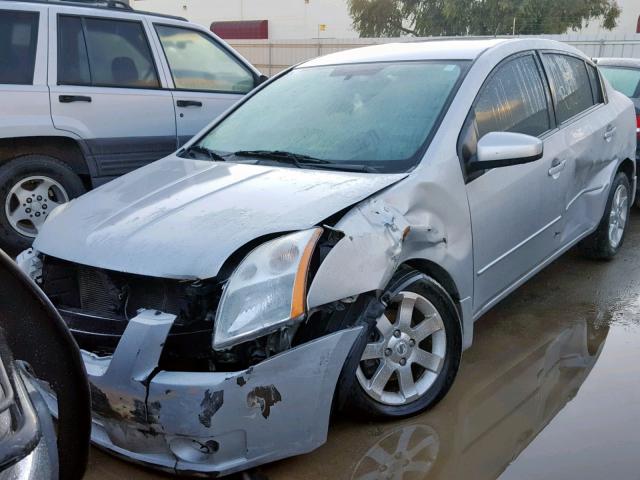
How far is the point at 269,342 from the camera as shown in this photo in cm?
247

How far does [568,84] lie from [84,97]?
12.1 feet

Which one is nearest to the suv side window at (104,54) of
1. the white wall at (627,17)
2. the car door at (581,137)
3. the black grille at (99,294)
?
the black grille at (99,294)

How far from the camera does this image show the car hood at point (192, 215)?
102 inches

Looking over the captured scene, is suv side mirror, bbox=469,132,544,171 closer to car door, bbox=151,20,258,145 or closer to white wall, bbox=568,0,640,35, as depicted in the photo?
car door, bbox=151,20,258,145

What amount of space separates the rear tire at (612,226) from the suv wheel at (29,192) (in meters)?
4.05

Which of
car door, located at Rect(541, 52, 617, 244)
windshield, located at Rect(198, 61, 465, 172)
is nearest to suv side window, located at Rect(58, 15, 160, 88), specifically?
windshield, located at Rect(198, 61, 465, 172)

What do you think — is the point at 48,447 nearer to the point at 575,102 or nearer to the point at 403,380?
the point at 403,380

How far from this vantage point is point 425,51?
3934mm

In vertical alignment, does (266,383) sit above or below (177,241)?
below

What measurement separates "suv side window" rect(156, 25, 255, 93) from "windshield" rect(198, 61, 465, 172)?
2.28m

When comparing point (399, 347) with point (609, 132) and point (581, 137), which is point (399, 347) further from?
point (609, 132)

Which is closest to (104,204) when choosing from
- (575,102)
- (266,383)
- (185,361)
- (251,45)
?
(185,361)

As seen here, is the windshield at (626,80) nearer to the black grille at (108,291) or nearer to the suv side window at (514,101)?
the suv side window at (514,101)

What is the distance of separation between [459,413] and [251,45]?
19.1m
